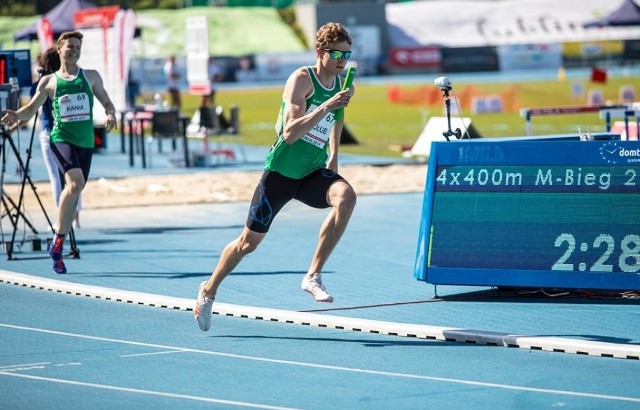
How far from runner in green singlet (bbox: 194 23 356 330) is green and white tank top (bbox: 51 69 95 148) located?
151 inches

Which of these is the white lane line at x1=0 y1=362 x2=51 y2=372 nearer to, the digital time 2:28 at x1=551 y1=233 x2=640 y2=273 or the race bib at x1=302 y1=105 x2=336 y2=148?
the race bib at x1=302 y1=105 x2=336 y2=148

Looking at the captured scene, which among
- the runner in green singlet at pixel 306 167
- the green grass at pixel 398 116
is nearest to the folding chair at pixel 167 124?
the green grass at pixel 398 116

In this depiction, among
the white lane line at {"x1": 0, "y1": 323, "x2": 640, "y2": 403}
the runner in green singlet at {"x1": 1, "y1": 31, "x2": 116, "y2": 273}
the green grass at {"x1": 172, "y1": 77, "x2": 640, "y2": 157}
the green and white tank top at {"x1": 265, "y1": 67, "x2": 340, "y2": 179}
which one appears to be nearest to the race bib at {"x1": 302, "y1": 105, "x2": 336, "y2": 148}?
the green and white tank top at {"x1": 265, "y1": 67, "x2": 340, "y2": 179}

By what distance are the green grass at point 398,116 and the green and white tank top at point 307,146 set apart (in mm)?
17864

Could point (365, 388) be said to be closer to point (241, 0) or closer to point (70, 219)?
point (70, 219)

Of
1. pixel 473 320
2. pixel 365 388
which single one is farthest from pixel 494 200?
pixel 365 388

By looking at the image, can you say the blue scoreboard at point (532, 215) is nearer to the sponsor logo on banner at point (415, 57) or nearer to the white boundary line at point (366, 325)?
the white boundary line at point (366, 325)

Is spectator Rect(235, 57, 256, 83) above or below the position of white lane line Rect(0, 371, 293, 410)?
below

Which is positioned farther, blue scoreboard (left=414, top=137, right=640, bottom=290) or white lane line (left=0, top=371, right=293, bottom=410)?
blue scoreboard (left=414, top=137, right=640, bottom=290)

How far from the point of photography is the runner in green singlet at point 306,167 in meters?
9.05

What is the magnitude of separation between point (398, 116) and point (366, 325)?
100 feet

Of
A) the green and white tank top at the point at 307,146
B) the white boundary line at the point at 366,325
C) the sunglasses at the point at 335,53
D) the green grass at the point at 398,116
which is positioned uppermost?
the sunglasses at the point at 335,53

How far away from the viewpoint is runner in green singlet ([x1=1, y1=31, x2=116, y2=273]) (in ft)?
41.0

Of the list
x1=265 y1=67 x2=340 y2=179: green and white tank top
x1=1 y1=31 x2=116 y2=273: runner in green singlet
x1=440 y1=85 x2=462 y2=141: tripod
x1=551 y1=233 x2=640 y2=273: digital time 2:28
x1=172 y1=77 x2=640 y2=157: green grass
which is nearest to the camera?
x1=265 y1=67 x2=340 y2=179: green and white tank top
